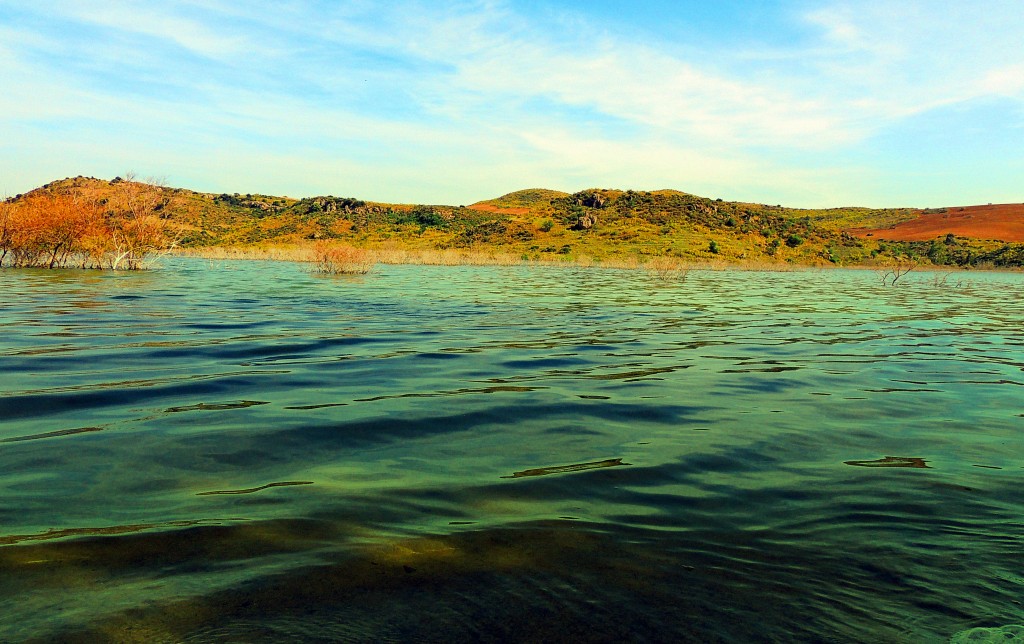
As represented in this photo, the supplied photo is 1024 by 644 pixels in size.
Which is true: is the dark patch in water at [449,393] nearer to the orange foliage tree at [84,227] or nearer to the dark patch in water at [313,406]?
the dark patch in water at [313,406]

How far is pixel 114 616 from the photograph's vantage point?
8.18ft

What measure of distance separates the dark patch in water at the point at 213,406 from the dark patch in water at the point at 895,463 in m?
5.38

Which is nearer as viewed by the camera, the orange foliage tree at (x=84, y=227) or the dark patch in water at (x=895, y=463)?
the dark patch in water at (x=895, y=463)

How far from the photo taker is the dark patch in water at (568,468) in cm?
460

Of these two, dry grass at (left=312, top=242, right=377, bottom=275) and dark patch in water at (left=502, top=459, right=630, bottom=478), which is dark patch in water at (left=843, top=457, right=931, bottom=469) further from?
dry grass at (left=312, top=242, right=377, bottom=275)

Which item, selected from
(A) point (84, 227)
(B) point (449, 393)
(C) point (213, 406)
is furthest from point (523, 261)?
(C) point (213, 406)

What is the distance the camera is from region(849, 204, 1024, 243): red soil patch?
303ft

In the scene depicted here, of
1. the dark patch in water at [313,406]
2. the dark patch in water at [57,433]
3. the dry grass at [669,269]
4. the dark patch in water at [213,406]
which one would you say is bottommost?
the dark patch in water at [313,406]

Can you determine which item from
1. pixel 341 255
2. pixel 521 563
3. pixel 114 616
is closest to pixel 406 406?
pixel 521 563

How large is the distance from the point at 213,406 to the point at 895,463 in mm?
5997

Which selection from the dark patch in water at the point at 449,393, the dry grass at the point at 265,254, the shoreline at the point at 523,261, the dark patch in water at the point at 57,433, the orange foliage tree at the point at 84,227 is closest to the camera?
the dark patch in water at the point at 57,433

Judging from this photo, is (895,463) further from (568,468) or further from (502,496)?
(502,496)

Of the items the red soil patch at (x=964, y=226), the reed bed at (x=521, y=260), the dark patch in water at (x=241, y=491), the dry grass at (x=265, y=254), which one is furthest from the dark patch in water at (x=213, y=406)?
the red soil patch at (x=964, y=226)

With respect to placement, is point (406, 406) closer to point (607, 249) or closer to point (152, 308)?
point (152, 308)
